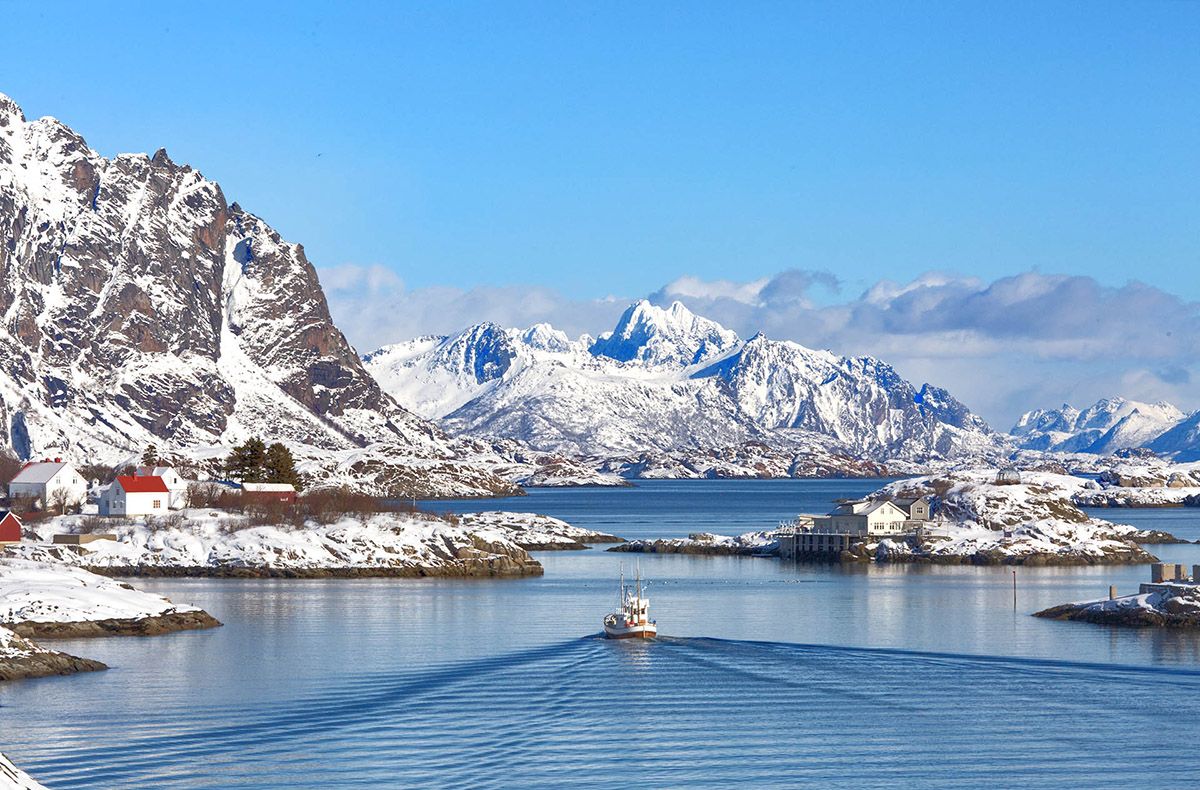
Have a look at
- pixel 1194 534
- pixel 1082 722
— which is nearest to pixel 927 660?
pixel 1082 722

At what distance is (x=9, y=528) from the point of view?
104 m

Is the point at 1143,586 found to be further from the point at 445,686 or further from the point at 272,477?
the point at 272,477

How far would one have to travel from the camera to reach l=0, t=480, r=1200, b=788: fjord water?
127 feet

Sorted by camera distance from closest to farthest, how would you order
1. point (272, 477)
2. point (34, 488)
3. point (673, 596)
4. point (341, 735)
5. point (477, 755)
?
point (477, 755) < point (341, 735) < point (673, 596) < point (34, 488) < point (272, 477)

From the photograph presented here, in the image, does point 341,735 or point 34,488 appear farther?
point 34,488

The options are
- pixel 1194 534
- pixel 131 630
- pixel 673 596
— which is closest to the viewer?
pixel 131 630

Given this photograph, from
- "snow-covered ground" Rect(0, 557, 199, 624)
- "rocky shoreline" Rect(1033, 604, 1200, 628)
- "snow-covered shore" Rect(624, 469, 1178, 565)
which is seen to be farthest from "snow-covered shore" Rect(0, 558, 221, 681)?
"snow-covered shore" Rect(624, 469, 1178, 565)

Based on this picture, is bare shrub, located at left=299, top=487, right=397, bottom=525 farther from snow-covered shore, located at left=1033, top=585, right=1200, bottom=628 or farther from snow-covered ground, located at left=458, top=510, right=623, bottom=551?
snow-covered shore, located at left=1033, top=585, right=1200, bottom=628

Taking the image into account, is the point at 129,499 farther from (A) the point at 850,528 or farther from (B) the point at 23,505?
(A) the point at 850,528

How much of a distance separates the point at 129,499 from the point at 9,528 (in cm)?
1435

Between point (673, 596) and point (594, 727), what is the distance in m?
48.0

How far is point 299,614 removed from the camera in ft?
255

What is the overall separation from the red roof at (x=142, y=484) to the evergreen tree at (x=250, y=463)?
24406mm

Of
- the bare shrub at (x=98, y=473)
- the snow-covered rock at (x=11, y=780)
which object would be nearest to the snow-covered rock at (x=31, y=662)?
the snow-covered rock at (x=11, y=780)
